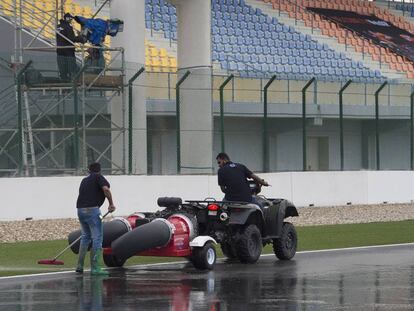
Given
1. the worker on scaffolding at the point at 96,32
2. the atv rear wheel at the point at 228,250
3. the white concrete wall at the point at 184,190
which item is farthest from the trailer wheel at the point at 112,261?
the worker on scaffolding at the point at 96,32

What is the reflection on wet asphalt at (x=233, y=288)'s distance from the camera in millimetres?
12398

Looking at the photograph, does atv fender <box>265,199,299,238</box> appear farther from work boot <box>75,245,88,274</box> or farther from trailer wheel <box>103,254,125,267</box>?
work boot <box>75,245,88,274</box>

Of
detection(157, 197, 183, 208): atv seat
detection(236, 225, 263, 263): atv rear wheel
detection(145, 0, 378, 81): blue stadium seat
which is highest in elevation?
detection(145, 0, 378, 81): blue stadium seat

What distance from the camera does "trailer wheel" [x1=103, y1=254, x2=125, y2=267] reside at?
1709cm

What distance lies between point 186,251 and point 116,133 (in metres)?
14.0

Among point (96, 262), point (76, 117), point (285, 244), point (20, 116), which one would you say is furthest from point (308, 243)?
point (20, 116)

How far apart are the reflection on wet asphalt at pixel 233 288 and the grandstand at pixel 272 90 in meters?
11.7

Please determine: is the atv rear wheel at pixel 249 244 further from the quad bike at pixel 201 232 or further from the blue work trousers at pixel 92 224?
the blue work trousers at pixel 92 224

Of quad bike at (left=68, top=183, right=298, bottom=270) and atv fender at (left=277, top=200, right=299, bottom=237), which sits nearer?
quad bike at (left=68, top=183, right=298, bottom=270)

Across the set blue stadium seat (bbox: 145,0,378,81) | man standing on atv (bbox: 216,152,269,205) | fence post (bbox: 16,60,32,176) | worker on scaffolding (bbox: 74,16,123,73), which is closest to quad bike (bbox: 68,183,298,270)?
man standing on atv (bbox: 216,152,269,205)

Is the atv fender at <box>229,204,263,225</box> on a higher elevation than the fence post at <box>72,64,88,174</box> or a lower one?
lower

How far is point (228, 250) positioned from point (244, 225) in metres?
1.03

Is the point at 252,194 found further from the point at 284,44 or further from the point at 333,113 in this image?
the point at 284,44

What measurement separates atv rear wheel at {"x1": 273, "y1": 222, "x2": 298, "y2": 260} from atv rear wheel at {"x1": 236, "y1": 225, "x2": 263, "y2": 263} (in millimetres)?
709
